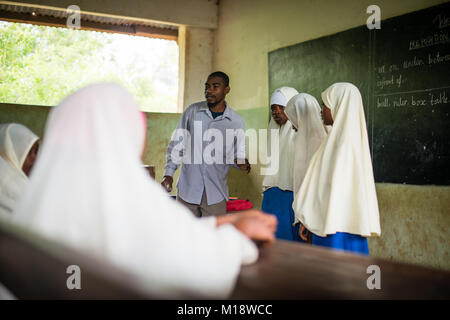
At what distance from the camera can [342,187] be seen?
259 centimetres

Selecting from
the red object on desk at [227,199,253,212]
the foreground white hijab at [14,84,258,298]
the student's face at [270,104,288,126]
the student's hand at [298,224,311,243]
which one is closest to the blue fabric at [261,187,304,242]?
the student's hand at [298,224,311,243]

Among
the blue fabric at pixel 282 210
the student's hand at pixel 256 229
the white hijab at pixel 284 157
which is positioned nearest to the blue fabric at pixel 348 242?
the blue fabric at pixel 282 210

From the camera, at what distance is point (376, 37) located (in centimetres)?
404

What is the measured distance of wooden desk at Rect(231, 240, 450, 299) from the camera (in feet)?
2.96

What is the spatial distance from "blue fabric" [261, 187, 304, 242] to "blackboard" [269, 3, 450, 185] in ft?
3.08

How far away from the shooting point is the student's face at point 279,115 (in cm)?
427

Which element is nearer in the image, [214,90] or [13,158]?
[13,158]

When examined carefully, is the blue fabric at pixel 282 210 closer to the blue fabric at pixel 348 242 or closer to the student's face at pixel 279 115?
the student's face at pixel 279 115

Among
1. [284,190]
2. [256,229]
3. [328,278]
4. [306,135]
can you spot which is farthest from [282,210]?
[328,278]

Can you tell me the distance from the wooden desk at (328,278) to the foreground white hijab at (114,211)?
83mm

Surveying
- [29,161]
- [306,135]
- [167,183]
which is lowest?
[167,183]

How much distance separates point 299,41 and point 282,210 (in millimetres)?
2422

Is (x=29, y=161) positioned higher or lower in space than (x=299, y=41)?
lower

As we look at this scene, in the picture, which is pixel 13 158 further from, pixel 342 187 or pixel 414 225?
pixel 414 225
